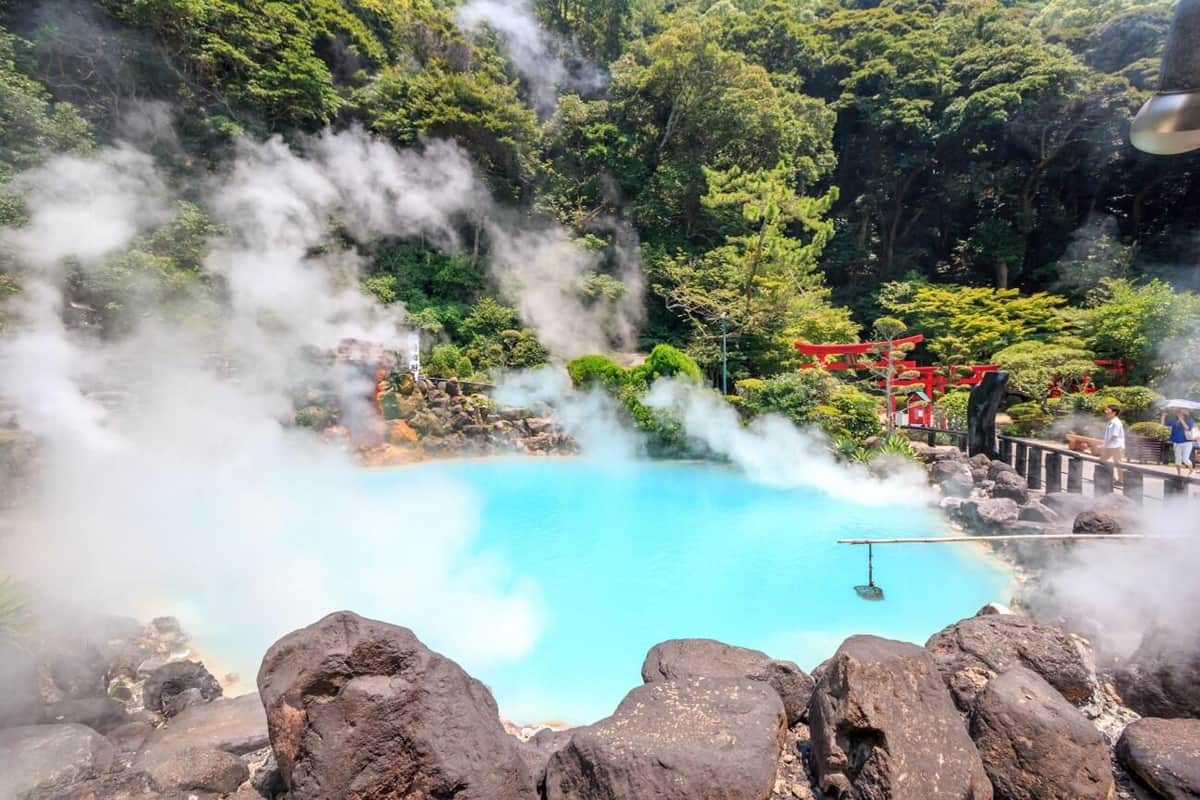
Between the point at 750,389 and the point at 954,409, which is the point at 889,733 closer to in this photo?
the point at 750,389

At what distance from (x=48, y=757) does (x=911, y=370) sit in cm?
1317

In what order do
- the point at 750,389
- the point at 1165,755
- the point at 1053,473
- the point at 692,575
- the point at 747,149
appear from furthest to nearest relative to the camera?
the point at 747,149, the point at 750,389, the point at 1053,473, the point at 692,575, the point at 1165,755

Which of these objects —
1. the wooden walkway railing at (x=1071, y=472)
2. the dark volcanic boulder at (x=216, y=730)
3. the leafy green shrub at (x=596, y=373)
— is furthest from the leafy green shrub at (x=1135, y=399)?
the dark volcanic boulder at (x=216, y=730)

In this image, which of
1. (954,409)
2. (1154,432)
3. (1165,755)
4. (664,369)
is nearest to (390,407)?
(664,369)

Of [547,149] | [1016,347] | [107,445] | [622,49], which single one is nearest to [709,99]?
[547,149]

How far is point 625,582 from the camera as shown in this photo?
5.96 m

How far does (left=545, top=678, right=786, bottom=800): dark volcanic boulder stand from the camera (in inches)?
73.7

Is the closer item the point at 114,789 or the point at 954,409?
the point at 114,789

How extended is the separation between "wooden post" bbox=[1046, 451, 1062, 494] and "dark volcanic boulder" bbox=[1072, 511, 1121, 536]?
273cm

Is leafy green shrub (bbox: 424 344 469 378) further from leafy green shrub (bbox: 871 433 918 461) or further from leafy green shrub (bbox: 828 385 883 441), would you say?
leafy green shrub (bbox: 871 433 918 461)

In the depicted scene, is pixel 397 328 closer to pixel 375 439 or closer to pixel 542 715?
pixel 375 439

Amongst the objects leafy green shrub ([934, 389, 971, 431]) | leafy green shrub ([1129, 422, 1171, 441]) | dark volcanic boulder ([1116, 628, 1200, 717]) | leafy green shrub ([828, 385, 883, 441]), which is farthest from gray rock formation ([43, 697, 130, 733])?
leafy green shrub ([1129, 422, 1171, 441])

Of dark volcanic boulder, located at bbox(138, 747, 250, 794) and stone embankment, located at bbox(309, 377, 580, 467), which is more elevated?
stone embankment, located at bbox(309, 377, 580, 467)

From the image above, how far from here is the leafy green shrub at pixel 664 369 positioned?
12.5 m
